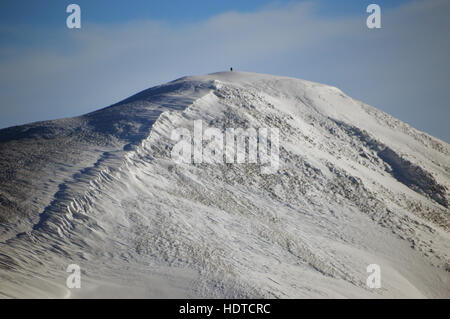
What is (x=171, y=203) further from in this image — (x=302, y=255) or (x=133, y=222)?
(x=302, y=255)

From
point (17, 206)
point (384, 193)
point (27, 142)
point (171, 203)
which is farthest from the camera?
point (384, 193)

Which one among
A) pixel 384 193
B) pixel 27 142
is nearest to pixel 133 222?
pixel 27 142

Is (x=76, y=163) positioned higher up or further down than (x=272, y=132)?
further down

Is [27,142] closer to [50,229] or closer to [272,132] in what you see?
[50,229]
